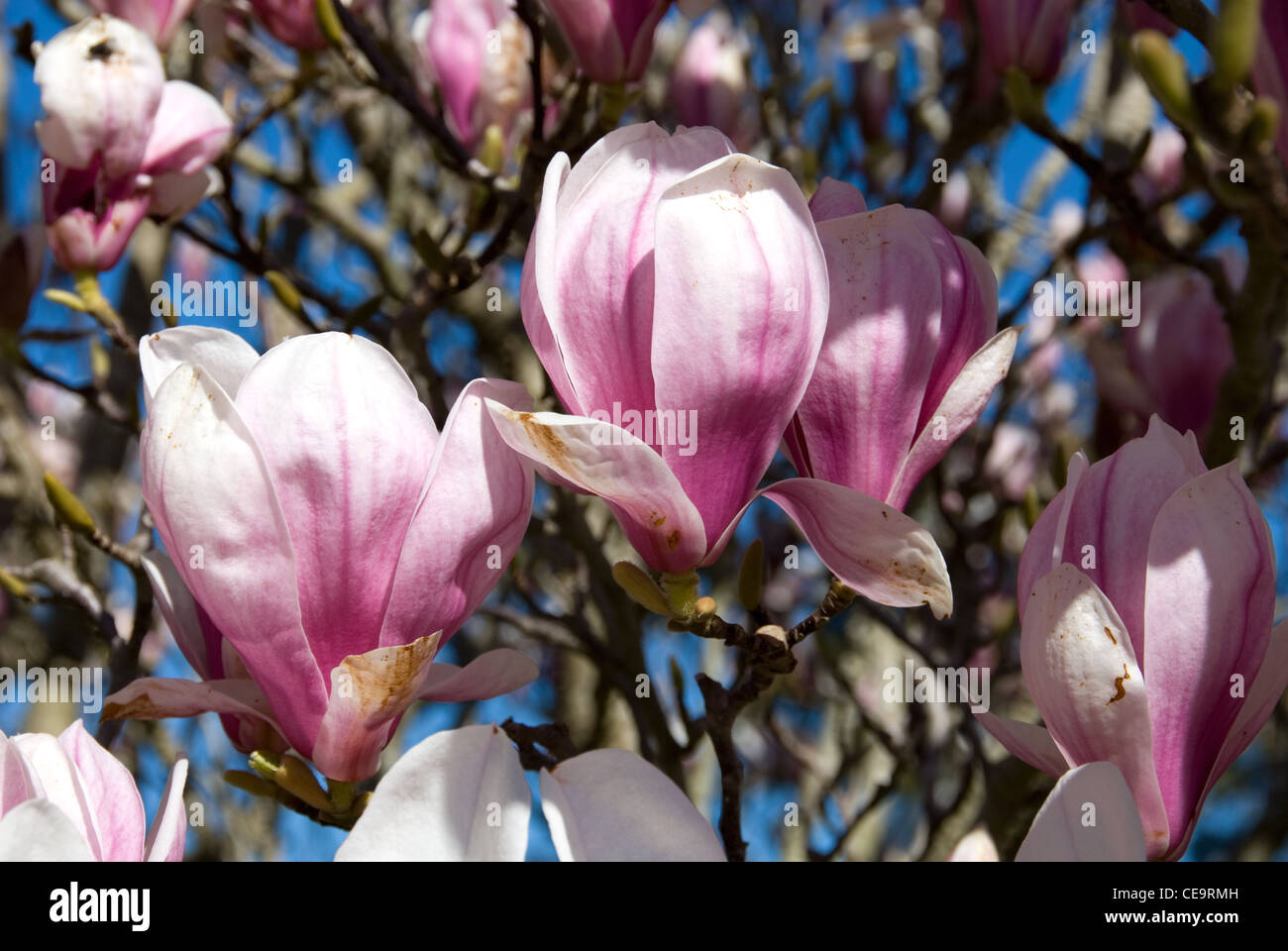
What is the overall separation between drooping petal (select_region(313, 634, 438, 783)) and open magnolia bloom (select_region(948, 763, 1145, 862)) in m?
0.32

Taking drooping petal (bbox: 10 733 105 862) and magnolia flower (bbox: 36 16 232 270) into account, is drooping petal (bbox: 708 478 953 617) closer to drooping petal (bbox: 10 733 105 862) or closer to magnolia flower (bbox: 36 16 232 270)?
drooping petal (bbox: 10 733 105 862)

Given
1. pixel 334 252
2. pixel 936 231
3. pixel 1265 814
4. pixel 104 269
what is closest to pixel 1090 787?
pixel 936 231

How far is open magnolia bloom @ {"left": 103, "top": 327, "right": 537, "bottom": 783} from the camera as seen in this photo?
62 cm

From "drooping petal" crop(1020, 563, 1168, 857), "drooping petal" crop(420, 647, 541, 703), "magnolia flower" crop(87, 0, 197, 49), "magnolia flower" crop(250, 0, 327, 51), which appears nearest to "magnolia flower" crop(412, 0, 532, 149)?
"magnolia flower" crop(250, 0, 327, 51)

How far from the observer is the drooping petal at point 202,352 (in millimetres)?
719

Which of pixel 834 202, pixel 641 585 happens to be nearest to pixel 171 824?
pixel 641 585

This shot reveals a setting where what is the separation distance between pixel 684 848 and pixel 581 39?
80 cm

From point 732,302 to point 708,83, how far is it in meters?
1.48

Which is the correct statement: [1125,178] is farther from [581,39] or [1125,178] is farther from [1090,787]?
[1090,787]

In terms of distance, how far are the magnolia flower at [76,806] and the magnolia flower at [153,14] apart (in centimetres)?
94

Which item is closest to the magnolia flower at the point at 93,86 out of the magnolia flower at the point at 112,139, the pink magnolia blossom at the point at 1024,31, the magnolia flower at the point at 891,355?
the magnolia flower at the point at 112,139

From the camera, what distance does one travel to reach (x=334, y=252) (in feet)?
9.72

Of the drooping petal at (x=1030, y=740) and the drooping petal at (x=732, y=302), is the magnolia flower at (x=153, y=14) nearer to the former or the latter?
the drooping petal at (x=732, y=302)

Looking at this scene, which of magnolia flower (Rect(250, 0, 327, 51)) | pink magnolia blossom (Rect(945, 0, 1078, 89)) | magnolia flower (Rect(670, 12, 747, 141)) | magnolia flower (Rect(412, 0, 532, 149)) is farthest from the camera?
magnolia flower (Rect(670, 12, 747, 141))
